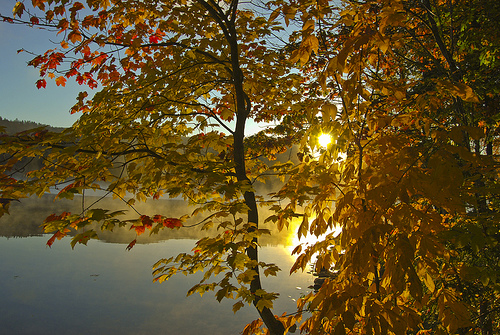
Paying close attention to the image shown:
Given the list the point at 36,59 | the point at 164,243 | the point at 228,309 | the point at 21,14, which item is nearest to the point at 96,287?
the point at 228,309

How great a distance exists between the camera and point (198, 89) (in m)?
3.77

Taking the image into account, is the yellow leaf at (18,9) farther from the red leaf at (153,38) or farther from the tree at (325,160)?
the red leaf at (153,38)

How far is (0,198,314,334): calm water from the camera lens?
231 inches

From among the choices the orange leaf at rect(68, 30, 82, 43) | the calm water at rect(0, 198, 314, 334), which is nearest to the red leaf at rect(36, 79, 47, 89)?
the orange leaf at rect(68, 30, 82, 43)

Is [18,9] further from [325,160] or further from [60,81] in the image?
[325,160]

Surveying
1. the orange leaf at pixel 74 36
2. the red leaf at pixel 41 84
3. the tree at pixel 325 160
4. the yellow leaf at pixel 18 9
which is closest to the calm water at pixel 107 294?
the tree at pixel 325 160

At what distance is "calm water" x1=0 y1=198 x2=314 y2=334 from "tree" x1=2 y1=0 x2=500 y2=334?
3687 millimetres

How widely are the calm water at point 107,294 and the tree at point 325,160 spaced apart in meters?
3.69

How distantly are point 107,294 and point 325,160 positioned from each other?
722 cm

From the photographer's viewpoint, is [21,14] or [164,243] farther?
[164,243]

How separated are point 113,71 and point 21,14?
3.17 feet

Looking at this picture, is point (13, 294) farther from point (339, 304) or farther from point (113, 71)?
point (339, 304)

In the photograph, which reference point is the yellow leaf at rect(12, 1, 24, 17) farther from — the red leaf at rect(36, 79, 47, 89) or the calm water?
the calm water

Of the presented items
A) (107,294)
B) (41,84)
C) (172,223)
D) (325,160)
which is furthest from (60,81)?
(107,294)
